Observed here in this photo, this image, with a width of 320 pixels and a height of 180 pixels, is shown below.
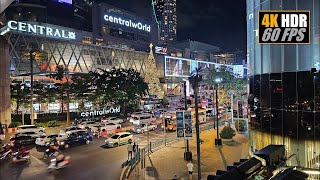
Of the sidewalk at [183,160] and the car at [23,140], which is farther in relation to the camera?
the car at [23,140]

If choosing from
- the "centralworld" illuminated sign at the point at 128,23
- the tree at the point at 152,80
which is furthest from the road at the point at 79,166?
the "centralworld" illuminated sign at the point at 128,23

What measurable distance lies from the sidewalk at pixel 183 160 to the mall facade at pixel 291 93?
405 centimetres

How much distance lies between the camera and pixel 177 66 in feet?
388

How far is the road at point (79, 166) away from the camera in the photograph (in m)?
19.5

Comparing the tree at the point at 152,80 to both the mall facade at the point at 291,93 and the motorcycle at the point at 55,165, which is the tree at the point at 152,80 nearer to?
the motorcycle at the point at 55,165

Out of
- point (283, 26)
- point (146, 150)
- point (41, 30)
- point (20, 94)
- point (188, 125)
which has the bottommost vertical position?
point (146, 150)

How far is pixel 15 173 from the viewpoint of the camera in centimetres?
2019

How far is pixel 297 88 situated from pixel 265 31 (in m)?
4.49

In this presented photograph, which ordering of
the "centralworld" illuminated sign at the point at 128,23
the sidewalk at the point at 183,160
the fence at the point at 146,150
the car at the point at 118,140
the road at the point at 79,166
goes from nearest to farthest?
the road at the point at 79,166, the sidewalk at the point at 183,160, the fence at the point at 146,150, the car at the point at 118,140, the "centralworld" illuminated sign at the point at 128,23

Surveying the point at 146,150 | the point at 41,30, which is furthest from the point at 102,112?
the point at 146,150

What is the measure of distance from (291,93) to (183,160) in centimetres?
1048

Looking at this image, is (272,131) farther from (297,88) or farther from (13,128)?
(13,128)

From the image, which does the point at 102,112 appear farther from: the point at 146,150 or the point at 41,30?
the point at 146,150

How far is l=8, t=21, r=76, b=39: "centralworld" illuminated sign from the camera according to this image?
6248cm
